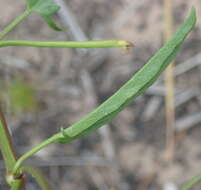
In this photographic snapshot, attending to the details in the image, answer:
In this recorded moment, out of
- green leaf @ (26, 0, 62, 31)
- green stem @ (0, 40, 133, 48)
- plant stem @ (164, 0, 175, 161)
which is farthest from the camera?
plant stem @ (164, 0, 175, 161)

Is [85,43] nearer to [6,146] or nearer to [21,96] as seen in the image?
[6,146]

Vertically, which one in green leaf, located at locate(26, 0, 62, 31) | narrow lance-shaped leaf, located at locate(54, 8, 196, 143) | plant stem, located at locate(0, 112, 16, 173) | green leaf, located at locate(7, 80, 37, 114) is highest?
green leaf, located at locate(7, 80, 37, 114)

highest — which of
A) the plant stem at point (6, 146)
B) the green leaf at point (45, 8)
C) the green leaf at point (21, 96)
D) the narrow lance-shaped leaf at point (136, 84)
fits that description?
the green leaf at point (21, 96)

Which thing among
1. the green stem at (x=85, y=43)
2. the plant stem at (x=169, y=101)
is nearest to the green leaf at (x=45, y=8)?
the green stem at (x=85, y=43)

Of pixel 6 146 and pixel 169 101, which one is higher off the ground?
pixel 169 101

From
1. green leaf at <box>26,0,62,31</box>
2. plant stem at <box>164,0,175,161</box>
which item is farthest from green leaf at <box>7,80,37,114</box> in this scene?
green leaf at <box>26,0,62,31</box>

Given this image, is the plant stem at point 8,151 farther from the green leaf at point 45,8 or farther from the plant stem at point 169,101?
the plant stem at point 169,101

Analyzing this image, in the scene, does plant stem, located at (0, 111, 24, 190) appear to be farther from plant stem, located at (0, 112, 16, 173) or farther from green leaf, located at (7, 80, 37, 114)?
green leaf, located at (7, 80, 37, 114)

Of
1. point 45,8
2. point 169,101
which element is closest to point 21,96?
point 169,101

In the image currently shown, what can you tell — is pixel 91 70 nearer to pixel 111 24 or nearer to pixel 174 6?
pixel 111 24
